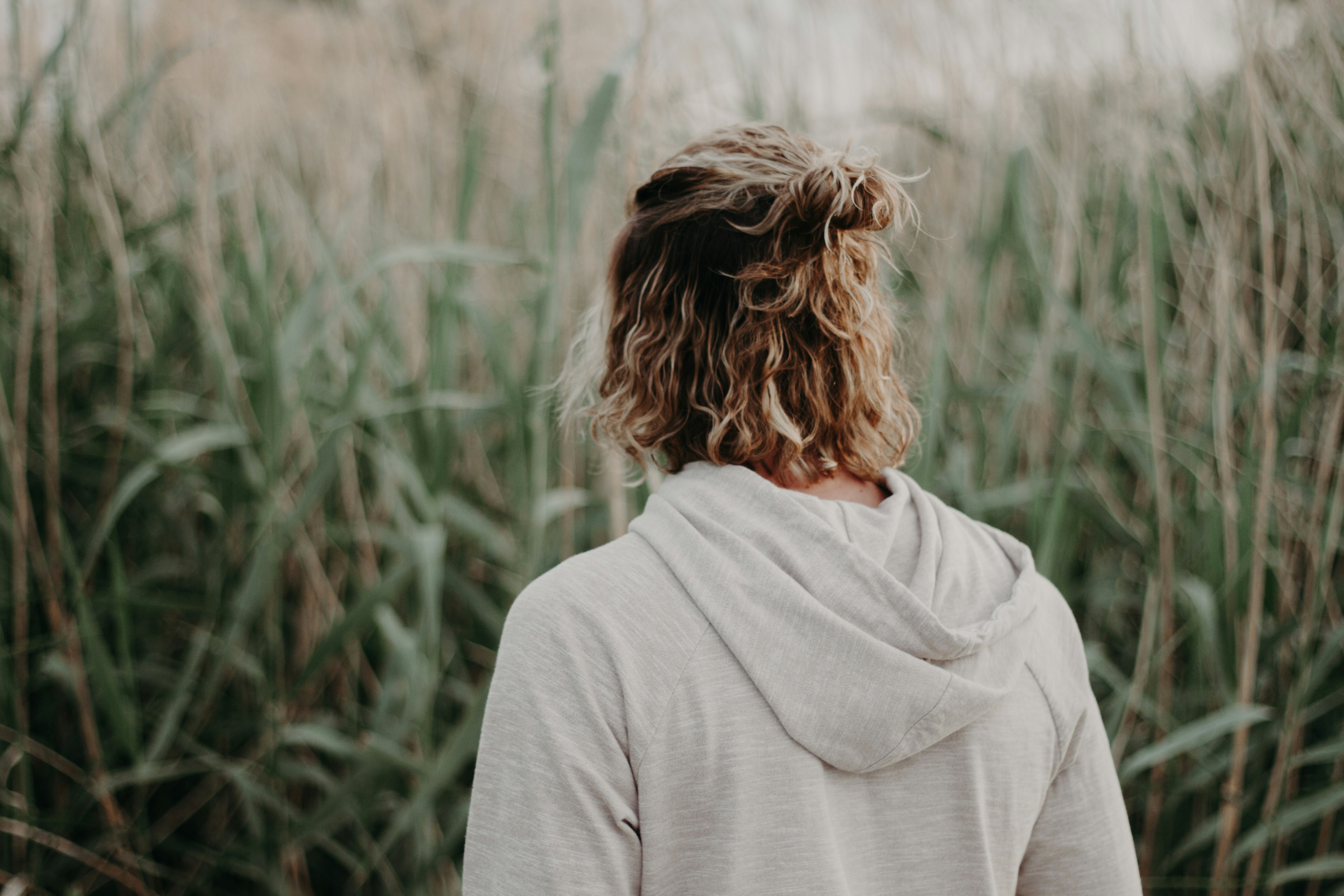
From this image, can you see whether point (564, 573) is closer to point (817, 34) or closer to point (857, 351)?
point (857, 351)

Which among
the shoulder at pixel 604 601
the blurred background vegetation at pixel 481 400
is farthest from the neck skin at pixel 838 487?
the blurred background vegetation at pixel 481 400

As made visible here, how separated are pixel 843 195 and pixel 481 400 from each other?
0.80 m

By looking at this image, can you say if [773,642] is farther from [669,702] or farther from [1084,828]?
[1084,828]

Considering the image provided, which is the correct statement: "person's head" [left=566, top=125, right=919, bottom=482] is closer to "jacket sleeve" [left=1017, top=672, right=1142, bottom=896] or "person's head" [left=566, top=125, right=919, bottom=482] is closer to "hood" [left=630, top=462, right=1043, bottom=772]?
"hood" [left=630, top=462, right=1043, bottom=772]

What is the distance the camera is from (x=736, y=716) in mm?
579

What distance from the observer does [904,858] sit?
63 cm

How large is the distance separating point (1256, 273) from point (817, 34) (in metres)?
0.93

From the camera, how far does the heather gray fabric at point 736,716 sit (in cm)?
57

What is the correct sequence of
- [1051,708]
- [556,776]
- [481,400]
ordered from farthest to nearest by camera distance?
[481,400] < [1051,708] < [556,776]

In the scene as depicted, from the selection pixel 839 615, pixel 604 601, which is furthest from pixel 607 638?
pixel 839 615

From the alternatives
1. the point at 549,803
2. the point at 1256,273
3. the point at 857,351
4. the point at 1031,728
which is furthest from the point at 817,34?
the point at 549,803

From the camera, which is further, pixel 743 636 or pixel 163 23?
pixel 163 23

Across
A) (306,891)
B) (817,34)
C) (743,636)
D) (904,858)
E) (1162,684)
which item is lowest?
(306,891)

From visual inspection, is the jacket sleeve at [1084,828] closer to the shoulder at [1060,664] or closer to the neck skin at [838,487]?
the shoulder at [1060,664]
